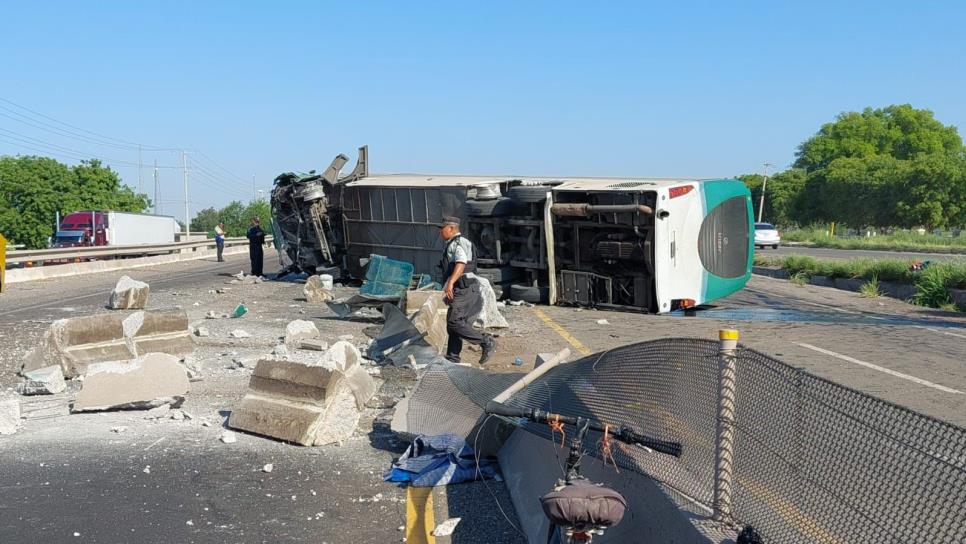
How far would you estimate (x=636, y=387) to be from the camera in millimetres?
4250

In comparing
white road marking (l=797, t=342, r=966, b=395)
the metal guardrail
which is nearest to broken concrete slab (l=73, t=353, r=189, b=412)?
white road marking (l=797, t=342, r=966, b=395)

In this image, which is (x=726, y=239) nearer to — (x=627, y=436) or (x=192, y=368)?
(x=192, y=368)

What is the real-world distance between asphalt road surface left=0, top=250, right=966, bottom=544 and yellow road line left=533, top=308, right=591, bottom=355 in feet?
0.26

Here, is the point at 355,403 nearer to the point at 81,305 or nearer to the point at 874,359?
the point at 874,359

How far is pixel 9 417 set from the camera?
7059 mm

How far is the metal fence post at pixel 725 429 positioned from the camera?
360 cm

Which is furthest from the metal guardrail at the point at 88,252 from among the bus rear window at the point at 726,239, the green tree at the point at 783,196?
the green tree at the point at 783,196

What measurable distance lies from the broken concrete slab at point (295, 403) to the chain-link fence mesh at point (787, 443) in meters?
2.30

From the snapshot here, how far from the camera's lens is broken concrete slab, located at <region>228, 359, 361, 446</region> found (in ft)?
22.0

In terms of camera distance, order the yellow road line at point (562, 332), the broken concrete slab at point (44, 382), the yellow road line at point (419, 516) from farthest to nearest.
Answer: the yellow road line at point (562, 332) → the broken concrete slab at point (44, 382) → the yellow road line at point (419, 516)

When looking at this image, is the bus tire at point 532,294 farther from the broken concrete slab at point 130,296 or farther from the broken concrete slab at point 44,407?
the broken concrete slab at point 44,407

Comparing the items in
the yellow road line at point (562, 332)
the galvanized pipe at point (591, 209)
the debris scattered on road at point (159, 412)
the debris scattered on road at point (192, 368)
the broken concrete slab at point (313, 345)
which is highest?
the galvanized pipe at point (591, 209)

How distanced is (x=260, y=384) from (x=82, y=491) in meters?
1.69

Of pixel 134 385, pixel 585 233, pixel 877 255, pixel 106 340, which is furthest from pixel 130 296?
pixel 877 255
